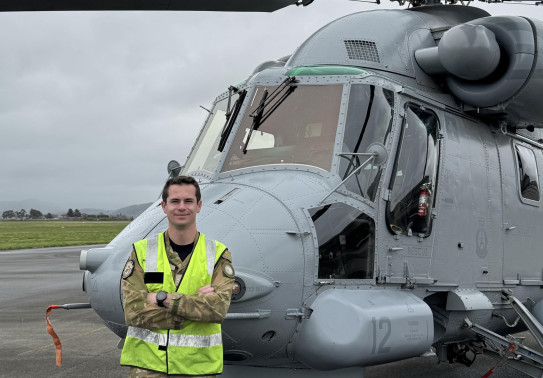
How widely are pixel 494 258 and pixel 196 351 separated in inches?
157

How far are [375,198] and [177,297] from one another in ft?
7.98

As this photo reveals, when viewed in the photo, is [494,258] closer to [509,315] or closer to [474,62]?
[509,315]

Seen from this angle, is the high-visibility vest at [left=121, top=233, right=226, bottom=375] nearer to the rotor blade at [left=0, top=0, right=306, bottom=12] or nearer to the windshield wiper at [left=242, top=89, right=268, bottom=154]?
the windshield wiper at [left=242, top=89, right=268, bottom=154]

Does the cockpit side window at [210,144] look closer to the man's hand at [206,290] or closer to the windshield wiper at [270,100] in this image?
the windshield wiper at [270,100]

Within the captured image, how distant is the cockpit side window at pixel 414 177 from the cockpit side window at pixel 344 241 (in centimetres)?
34

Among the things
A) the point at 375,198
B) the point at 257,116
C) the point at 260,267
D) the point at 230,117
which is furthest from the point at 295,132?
the point at 260,267

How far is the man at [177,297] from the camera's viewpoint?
2.98 m

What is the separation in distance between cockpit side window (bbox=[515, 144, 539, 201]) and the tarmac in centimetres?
203

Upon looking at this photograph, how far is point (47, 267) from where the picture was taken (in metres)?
22.2

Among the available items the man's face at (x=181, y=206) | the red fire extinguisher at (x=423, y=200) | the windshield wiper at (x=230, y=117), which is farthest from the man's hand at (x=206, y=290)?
the red fire extinguisher at (x=423, y=200)

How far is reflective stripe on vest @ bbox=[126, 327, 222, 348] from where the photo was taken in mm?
3037

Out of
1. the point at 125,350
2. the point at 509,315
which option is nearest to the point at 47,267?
the point at 509,315

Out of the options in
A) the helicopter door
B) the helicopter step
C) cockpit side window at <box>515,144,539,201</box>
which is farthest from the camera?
cockpit side window at <box>515,144,539,201</box>

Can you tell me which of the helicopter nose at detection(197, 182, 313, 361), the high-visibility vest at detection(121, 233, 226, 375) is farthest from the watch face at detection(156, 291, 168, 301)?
the helicopter nose at detection(197, 182, 313, 361)
